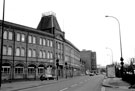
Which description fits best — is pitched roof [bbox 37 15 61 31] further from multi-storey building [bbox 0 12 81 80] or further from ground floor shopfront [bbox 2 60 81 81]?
ground floor shopfront [bbox 2 60 81 81]

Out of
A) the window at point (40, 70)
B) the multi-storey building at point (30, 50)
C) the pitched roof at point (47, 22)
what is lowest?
the window at point (40, 70)

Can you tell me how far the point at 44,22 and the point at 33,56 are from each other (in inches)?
749

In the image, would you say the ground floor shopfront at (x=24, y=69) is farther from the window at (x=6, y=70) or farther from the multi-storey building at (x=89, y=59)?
the multi-storey building at (x=89, y=59)

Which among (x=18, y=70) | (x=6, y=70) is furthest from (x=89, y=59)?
(x=6, y=70)

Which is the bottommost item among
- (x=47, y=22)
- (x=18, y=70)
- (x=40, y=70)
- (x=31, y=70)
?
(x=40, y=70)

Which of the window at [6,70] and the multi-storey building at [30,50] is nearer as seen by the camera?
the window at [6,70]

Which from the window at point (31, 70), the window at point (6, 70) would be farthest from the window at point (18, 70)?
the window at point (31, 70)

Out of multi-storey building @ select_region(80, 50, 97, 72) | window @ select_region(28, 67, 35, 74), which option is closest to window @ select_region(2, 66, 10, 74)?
window @ select_region(28, 67, 35, 74)

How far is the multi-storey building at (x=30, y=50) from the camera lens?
135ft

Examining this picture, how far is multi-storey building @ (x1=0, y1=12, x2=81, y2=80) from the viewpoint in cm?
4112

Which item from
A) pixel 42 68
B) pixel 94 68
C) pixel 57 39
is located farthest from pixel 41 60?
pixel 94 68

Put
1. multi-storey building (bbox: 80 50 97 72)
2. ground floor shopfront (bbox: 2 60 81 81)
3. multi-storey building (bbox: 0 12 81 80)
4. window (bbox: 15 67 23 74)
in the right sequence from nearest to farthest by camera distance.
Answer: ground floor shopfront (bbox: 2 60 81 81), multi-storey building (bbox: 0 12 81 80), window (bbox: 15 67 23 74), multi-storey building (bbox: 80 50 97 72)

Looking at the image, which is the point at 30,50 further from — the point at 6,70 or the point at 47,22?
the point at 47,22

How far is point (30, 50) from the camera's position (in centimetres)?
4797
